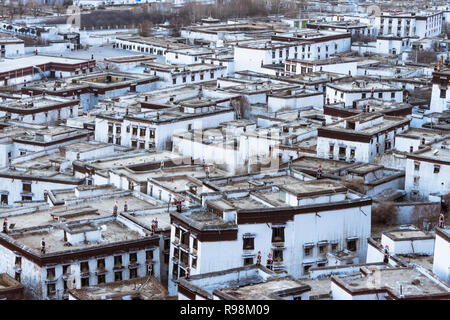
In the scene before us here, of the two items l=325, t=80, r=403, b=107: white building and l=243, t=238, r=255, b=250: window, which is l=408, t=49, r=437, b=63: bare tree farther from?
l=243, t=238, r=255, b=250: window

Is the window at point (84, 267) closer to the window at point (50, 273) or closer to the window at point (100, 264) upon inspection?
the window at point (100, 264)

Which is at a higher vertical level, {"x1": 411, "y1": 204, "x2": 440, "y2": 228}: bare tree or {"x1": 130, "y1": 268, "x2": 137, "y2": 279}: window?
{"x1": 411, "y1": 204, "x2": 440, "y2": 228}: bare tree

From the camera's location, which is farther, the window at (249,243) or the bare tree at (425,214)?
the bare tree at (425,214)

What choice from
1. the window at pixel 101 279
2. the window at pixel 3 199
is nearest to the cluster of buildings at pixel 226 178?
the window at pixel 101 279

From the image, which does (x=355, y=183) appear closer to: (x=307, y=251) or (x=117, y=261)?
(x=307, y=251)

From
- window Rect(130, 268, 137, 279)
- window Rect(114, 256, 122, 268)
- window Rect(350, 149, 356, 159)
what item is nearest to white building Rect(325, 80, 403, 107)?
window Rect(350, 149, 356, 159)
